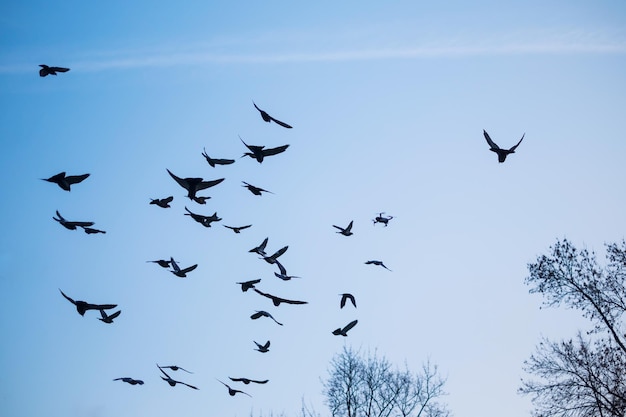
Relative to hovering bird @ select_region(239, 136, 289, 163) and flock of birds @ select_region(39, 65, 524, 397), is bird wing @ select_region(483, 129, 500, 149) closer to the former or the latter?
flock of birds @ select_region(39, 65, 524, 397)

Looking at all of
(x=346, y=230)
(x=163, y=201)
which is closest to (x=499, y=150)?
(x=346, y=230)

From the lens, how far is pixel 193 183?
4.50 metres

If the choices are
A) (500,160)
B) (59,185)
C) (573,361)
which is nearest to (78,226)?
(59,185)

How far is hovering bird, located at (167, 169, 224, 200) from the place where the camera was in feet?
14.5

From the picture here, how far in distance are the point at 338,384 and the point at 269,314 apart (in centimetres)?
1793

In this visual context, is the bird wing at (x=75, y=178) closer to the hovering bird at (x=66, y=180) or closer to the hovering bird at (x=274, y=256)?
the hovering bird at (x=66, y=180)

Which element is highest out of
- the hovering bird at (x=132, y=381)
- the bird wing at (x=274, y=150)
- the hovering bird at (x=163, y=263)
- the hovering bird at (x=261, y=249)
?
the bird wing at (x=274, y=150)

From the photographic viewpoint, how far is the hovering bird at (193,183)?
14.5 ft

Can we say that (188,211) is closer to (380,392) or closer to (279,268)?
(279,268)

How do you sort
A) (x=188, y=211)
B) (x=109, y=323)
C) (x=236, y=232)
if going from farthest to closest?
(x=236, y=232) → (x=188, y=211) → (x=109, y=323)

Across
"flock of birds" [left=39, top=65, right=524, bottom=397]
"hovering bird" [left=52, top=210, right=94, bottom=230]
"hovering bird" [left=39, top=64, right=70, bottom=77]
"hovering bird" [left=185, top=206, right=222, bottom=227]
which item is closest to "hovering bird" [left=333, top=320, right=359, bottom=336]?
"flock of birds" [left=39, top=65, right=524, bottom=397]

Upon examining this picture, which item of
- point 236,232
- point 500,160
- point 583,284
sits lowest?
point 236,232

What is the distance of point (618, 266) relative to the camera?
15.5m

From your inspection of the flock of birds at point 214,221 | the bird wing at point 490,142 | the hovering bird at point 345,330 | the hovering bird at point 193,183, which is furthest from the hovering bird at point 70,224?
the bird wing at point 490,142
